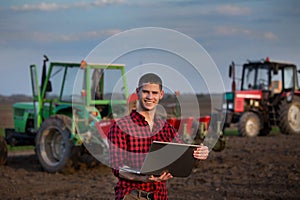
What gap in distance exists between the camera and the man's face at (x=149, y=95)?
326 centimetres

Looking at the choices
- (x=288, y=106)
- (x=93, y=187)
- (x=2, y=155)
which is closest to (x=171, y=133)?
(x=93, y=187)

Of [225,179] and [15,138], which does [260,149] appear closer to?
[225,179]

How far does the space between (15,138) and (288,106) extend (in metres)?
9.78

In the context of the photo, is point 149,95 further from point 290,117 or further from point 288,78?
point 288,78

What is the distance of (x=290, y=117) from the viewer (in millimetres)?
17328

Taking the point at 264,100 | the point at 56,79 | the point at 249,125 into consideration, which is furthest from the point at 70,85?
the point at 264,100

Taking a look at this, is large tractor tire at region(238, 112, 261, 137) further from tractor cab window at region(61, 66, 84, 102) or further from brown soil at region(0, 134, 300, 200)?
tractor cab window at region(61, 66, 84, 102)

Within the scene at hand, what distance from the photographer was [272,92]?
56.9ft

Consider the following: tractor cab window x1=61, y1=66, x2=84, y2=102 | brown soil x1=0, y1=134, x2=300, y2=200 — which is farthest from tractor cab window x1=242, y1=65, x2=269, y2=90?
tractor cab window x1=61, y1=66, x2=84, y2=102

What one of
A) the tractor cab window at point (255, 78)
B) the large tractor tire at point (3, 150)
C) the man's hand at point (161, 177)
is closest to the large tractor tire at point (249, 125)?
the tractor cab window at point (255, 78)

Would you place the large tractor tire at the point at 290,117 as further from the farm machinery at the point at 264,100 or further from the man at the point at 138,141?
the man at the point at 138,141

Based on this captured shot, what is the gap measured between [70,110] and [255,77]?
30.6 feet

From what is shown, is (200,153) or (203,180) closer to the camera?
(200,153)

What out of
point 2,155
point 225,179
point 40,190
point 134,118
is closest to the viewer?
point 134,118
